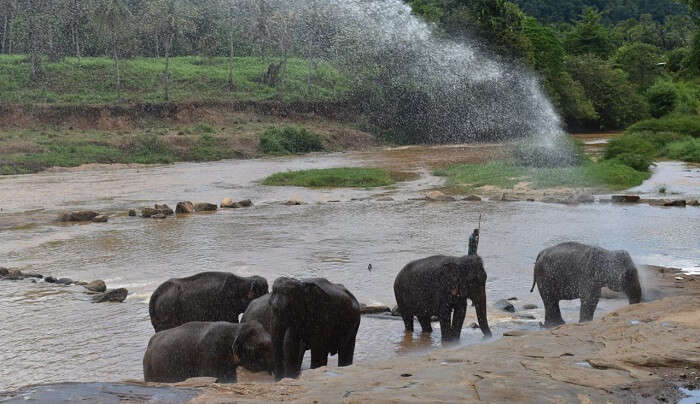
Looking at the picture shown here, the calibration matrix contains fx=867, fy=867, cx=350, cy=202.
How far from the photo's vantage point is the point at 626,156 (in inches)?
1519

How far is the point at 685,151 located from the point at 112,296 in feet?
121

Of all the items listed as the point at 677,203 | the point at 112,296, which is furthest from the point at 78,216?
the point at 677,203

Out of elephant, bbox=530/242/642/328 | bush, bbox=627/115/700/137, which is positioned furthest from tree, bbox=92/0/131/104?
elephant, bbox=530/242/642/328

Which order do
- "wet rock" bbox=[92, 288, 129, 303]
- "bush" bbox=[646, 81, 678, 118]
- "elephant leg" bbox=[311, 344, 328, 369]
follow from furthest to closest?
"bush" bbox=[646, 81, 678, 118] → "wet rock" bbox=[92, 288, 129, 303] → "elephant leg" bbox=[311, 344, 328, 369]

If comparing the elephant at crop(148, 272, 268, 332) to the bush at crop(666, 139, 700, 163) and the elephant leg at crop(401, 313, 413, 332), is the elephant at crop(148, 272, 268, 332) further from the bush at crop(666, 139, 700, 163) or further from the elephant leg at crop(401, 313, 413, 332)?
the bush at crop(666, 139, 700, 163)

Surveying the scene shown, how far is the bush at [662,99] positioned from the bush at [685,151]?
32010mm

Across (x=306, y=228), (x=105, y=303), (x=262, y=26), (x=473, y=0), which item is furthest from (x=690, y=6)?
(x=262, y=26)

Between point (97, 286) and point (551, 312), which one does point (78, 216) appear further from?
point (551, 312)

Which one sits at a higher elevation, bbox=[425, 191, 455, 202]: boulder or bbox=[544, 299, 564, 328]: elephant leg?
bbox=[544, 299, 564, 328]: elephant leg

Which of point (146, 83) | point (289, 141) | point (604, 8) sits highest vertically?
point (604, 8)

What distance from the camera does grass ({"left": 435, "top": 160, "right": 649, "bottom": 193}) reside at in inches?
1272

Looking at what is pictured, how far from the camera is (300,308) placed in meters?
8.74

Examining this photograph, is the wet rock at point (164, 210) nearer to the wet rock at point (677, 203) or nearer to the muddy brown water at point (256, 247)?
the muddy brown water at point (256, 247)

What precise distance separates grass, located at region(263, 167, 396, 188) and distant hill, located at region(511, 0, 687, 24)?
120 m
